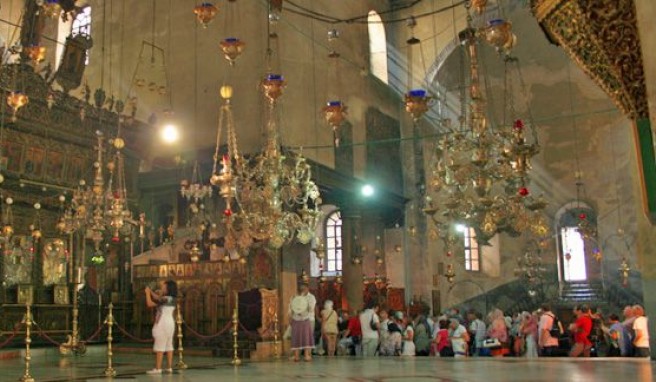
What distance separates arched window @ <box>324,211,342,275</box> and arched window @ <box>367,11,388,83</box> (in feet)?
18.1

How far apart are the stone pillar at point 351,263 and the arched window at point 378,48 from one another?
4.98 m

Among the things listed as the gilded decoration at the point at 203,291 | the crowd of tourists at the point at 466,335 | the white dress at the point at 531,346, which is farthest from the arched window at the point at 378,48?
the white dress at the point at 531,346

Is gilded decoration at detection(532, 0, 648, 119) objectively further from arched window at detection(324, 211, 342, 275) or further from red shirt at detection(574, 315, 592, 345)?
arched window at detection(324, 211, 342, 275)

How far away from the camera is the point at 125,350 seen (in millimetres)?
15133

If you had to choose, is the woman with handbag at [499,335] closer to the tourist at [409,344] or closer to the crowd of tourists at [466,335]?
the crowd of tourists at [466,335]

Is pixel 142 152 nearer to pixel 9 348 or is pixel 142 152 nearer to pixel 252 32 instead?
pixel 252 32

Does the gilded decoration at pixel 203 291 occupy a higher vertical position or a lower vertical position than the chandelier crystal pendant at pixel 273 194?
lower

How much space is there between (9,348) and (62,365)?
3058mm

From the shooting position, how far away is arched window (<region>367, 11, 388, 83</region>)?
2205 centimetres

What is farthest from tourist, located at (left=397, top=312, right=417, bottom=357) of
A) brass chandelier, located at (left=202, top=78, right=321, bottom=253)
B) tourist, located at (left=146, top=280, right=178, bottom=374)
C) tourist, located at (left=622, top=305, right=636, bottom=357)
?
tourist, located at (left=146, top=280, right=178, bottom=374)

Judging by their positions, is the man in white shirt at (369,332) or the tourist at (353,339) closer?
the man in white shirt at (369,332)

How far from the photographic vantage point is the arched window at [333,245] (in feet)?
81.4

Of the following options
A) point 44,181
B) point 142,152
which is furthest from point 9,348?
point 142,152

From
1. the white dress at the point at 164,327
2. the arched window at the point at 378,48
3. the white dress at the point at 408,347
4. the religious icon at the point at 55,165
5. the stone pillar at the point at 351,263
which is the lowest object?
the white dress at the point at 408,347
